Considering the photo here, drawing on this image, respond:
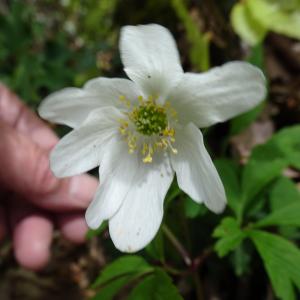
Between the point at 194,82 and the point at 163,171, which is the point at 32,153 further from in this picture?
the point at 194,82

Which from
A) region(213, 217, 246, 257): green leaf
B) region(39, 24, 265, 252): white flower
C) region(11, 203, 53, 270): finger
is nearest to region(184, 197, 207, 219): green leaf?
region(213, 217, 246, 257): green leaf

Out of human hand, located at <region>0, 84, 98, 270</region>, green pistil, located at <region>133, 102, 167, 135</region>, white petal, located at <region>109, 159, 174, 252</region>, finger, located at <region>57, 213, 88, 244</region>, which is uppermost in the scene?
green pistil, located at <region>133, 102, 167, 135</region>

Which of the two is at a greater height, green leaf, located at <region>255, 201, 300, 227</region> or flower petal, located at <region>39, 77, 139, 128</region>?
flower petal, located at <region>39, 77, 139, 128</region>

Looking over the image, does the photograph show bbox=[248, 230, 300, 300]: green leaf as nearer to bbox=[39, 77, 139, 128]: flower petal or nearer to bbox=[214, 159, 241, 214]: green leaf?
bbox=[214, 159, 241, 214]: green leaf

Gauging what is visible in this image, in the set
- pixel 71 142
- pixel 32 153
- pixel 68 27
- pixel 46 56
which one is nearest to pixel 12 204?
pixel 32 153

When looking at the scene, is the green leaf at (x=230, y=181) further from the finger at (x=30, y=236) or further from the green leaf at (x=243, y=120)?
the finger at (x=30, y=236)

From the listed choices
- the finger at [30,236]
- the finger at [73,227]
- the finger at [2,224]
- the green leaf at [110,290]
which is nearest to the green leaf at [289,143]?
the green leaf at [110,290]

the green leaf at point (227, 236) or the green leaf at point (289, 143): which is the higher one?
the green leaf at point (227, 236)

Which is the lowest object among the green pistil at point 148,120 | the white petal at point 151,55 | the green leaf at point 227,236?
the green leaf at point 227,236
